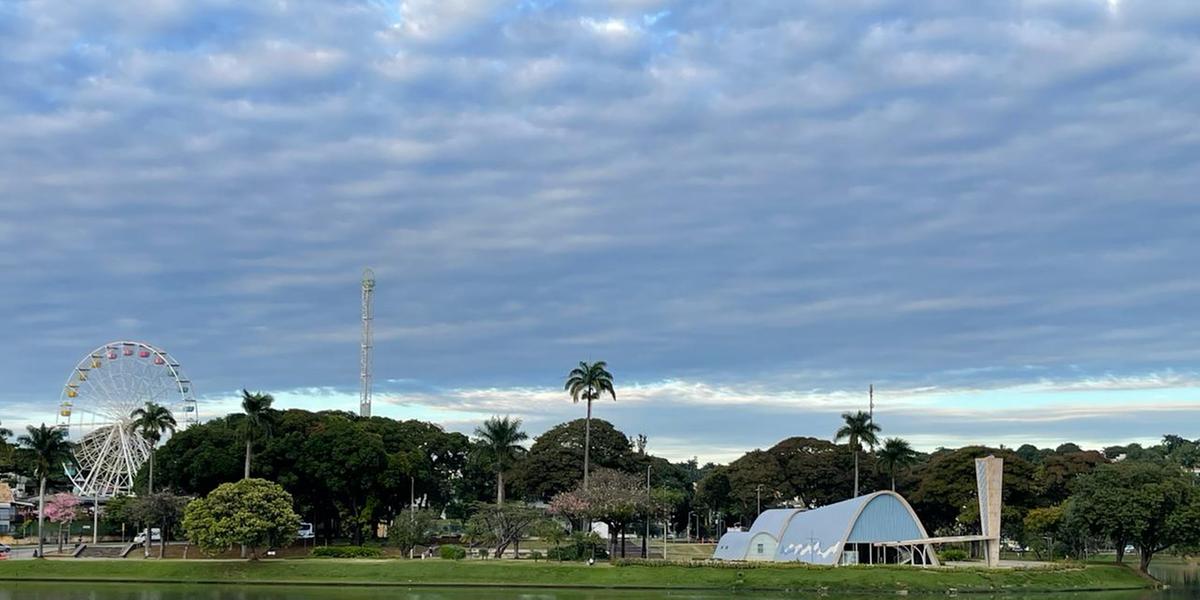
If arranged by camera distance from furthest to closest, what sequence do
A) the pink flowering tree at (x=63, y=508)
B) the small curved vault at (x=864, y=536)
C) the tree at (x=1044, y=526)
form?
the pink flowering tree at (x=63, y=508)
the tree at (x=1044, y=526)
the small curved vault at (x=864, y=536)

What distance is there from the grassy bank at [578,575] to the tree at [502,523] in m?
7.04

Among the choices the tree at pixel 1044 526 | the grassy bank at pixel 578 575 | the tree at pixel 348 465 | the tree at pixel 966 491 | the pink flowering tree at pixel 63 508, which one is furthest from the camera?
the pink flowering tree at pixel 63 508

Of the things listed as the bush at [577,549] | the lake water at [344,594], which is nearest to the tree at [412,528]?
the bush at [577,549]

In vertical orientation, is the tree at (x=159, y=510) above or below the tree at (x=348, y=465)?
below

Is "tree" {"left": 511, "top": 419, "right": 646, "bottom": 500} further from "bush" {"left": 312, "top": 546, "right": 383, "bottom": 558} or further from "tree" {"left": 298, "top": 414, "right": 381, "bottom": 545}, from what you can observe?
"bush" {"left": 312, "top": 546, "right": 383, "bottom": 558}

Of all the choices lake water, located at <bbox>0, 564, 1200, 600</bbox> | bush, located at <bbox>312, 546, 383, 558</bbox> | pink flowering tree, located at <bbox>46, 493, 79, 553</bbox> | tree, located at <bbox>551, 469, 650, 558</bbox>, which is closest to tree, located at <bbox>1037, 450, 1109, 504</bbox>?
lake water, located at <bbox>0, 564, 1200, 600</bbox>

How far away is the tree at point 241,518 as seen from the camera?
83562 millimetres

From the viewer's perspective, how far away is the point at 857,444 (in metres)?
119

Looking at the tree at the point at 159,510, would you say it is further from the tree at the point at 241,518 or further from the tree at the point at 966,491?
the tree at the point at 966,491

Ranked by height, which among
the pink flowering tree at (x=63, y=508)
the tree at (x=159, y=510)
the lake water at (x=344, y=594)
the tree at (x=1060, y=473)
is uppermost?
the tree at (x=1060, y=473)

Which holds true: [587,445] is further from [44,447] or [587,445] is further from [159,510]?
[44,447]

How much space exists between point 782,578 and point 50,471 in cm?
6625

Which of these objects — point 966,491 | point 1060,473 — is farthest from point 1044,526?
point 1060,473

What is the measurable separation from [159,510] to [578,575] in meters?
38.4
